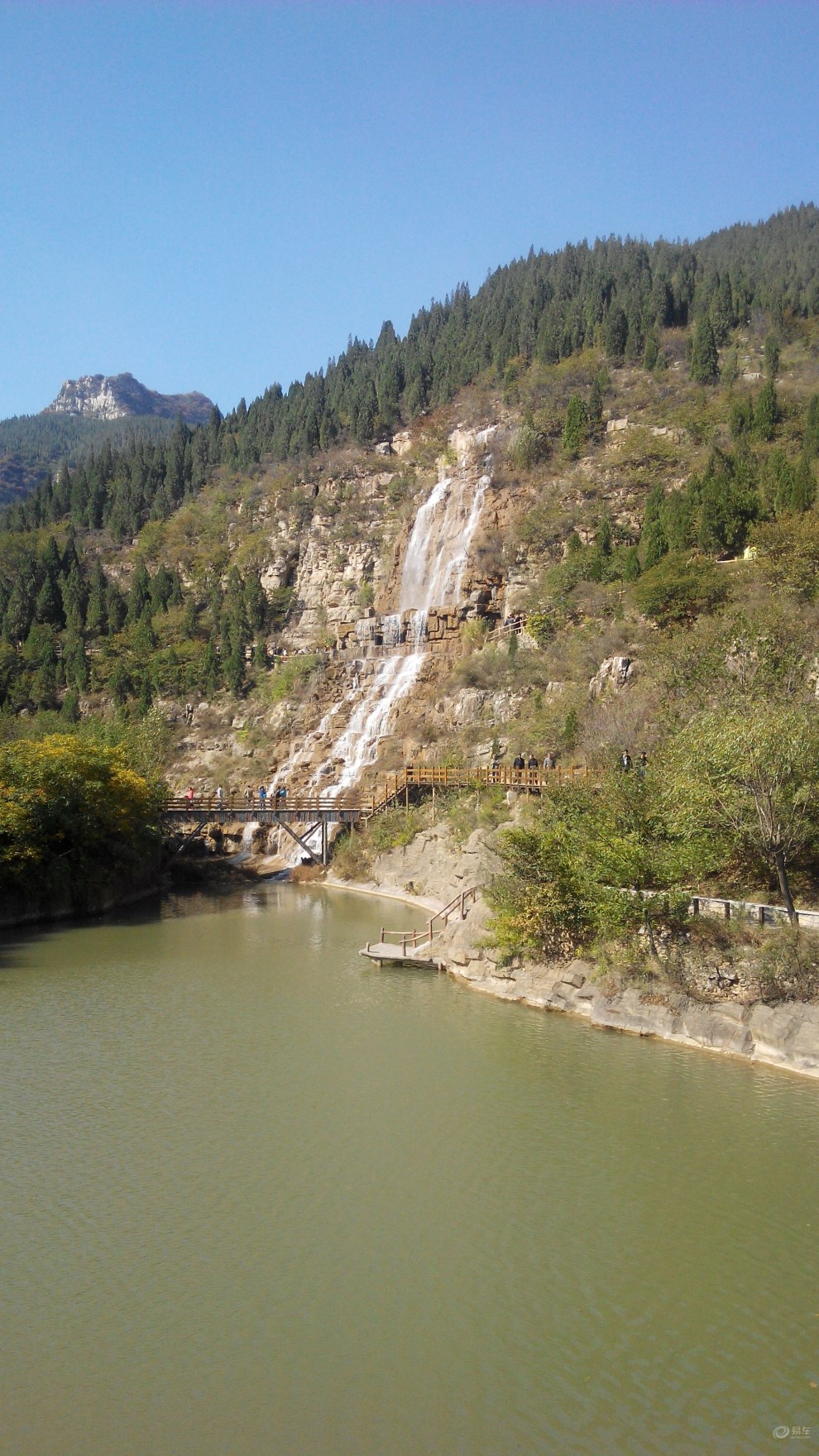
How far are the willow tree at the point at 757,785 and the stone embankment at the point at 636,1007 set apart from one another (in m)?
2.60

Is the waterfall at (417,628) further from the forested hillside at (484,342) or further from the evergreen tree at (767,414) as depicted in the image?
the forested hillside at (484,342)

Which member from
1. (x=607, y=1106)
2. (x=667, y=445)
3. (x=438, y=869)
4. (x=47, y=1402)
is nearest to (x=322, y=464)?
(x=667, y=445)

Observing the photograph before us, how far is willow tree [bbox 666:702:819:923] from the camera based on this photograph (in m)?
24.0

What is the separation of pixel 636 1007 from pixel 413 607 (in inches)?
2005

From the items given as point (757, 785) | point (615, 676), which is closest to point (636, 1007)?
point (757, 785)

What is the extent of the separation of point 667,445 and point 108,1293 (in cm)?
6686

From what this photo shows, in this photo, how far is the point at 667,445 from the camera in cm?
7019

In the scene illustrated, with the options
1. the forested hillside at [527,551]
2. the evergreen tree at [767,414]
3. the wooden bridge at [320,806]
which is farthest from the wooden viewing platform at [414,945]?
the evergreen tree at [767,414]

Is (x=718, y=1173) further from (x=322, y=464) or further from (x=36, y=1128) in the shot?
(x=322, y=464)

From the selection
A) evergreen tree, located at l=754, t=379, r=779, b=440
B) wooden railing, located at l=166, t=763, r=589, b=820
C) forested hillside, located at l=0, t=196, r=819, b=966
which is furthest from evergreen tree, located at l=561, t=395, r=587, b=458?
wooden railing, located at l=166, t=763, r=589, b=820

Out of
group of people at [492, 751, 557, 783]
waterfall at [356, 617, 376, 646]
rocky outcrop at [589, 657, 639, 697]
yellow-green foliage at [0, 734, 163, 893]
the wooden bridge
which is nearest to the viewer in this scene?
yellow-green foliage at [0, 734, 163, 893]

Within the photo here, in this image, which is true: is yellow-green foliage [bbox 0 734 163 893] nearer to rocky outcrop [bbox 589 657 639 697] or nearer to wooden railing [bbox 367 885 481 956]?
wooden railing [bbox 367 885 481 956]

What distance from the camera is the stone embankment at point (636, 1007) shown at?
69.4ft

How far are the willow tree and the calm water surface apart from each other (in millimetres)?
5878
